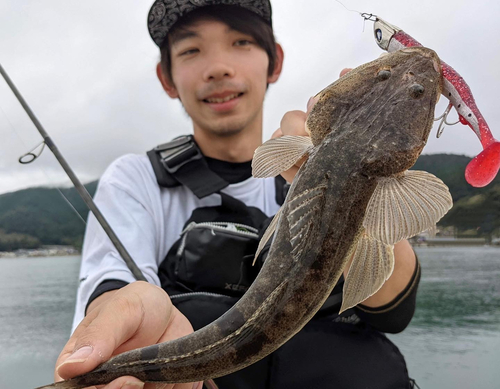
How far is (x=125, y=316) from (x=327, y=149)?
1.11 metres

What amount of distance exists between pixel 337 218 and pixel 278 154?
388mm

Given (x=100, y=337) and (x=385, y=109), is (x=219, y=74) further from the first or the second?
(x=100, y=337)

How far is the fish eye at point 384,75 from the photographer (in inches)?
58.7

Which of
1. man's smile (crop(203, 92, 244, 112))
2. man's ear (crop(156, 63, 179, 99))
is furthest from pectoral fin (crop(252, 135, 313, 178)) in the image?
man's ear (crop(156, 63, 179, 99))

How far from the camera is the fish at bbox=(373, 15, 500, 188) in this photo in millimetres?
1315

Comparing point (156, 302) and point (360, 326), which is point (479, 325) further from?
point (156, 302)

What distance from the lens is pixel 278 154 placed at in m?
1.58

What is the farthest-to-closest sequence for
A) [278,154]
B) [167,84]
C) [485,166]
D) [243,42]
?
[167,84] < [243,42] < [278,154] < [485,166]

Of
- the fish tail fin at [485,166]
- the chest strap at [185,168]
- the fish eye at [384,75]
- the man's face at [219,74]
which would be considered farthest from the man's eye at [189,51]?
the fish tail fin at [485,166]

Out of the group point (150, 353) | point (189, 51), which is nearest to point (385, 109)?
point (150, 353)

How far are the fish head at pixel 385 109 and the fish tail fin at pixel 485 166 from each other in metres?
0.18

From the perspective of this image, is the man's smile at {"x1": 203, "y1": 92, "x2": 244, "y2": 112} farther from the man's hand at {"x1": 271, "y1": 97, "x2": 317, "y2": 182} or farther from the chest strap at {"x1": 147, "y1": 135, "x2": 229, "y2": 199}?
the man's hand at {"x1": 271, "y1": 97, "x2": 317, "y2": 182}

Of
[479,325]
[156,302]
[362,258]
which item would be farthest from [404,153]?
[479,325]

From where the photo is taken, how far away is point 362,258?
145 cm
